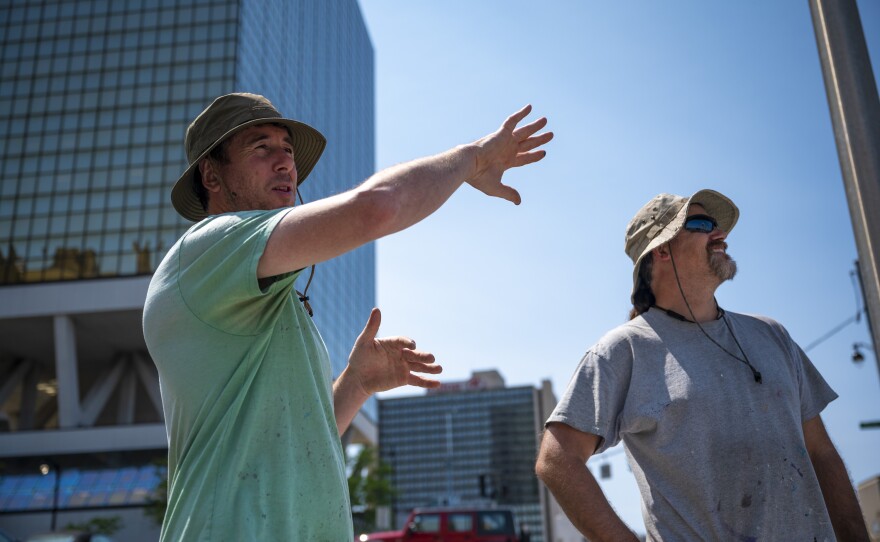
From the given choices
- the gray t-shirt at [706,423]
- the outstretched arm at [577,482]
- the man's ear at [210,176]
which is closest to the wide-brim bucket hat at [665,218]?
the gray t-shirt at [706,423]

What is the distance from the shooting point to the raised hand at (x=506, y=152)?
7.70 ft

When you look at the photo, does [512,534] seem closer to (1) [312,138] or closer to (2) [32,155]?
(1) [312,138]

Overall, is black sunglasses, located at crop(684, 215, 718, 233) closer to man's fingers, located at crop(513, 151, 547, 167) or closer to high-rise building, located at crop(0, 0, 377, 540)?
man's fingers, located at crop(513, 151, 547, 167)

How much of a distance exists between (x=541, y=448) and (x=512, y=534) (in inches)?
846

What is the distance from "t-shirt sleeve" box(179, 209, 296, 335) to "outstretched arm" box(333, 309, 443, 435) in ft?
2.57

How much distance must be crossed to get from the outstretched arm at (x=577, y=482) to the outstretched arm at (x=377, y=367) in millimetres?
521

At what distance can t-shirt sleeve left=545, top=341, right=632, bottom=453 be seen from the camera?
3.02m

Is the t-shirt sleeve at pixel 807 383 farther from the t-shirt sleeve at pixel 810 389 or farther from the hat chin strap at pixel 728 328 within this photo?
the hat chin strap at pixel 728 328

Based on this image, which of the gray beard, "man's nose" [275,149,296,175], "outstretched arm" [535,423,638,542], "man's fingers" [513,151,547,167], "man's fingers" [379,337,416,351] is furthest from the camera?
the gray beard

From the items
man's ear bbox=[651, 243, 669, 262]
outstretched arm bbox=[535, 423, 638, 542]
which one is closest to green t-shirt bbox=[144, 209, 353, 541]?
outstretched arm bbox=[535, 423, 638, 542]

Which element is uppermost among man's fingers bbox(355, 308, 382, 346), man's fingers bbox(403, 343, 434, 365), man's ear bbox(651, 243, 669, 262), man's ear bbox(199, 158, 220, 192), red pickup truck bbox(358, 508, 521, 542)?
man's ear bbox(199, 158, 220, 192)

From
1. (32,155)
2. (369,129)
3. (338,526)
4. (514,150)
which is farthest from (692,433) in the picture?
(369,129)

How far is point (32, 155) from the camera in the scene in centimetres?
5394

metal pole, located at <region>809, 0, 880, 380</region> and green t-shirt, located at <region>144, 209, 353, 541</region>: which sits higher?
metal pole, located at <region>809, 0, 880, 380</region>
